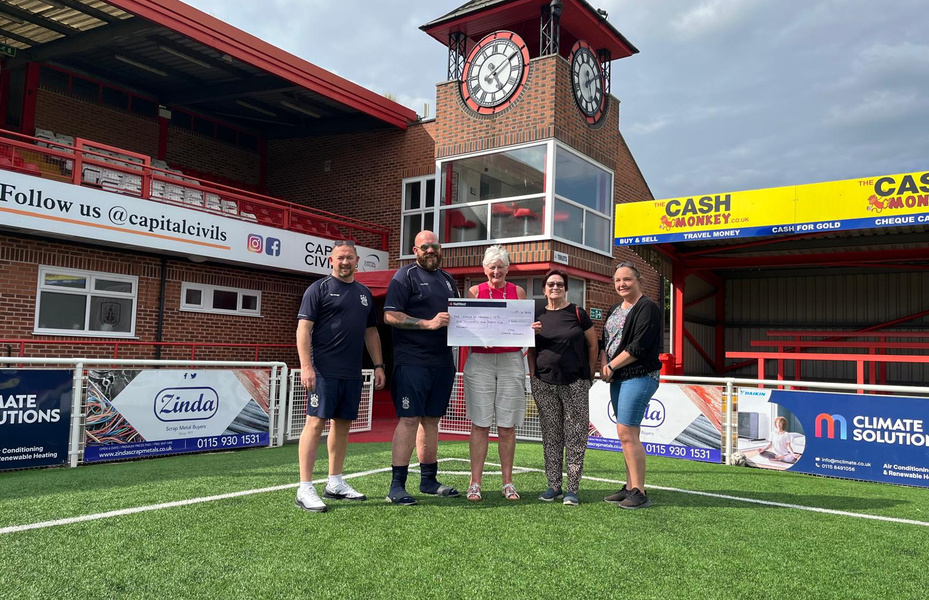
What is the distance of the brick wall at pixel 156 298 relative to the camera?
10.2 m

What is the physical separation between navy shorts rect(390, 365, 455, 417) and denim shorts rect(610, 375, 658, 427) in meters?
1.28

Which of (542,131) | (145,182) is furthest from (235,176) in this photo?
(542,131)

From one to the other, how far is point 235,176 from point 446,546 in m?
15.4

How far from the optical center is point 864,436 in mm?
6781

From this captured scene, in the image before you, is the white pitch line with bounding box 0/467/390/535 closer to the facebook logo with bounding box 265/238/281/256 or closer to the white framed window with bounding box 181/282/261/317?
the facebook logo with bounding box 265/238/281/256

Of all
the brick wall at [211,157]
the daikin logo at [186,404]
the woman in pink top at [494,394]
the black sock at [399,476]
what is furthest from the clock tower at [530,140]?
the black sock at [399,476]

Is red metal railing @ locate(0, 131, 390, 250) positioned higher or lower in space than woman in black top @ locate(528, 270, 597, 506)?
higher

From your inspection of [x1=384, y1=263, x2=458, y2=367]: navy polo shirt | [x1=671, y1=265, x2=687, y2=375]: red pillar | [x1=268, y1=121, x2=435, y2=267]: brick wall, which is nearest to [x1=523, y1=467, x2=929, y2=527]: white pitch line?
[x1=384, y1=263, x2=458, y2=367]: navy polo shirt

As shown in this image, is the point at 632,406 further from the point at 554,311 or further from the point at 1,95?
the point at 1,95

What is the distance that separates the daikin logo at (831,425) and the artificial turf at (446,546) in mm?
1305

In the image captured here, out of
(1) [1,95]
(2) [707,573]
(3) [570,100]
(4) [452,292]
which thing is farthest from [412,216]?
(2) [707,573]

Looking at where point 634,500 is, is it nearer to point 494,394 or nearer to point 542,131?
point 494,394

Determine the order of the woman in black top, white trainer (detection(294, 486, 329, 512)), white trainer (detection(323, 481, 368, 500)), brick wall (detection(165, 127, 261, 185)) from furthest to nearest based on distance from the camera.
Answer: brick wall (detection(165, 127, 261, 185))
the woman in black top
white trainer (detection(323, 481, 368, 500))
white trainer (detection(294, 486, 329, 512))

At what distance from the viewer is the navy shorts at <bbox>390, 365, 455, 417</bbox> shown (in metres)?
4.62
